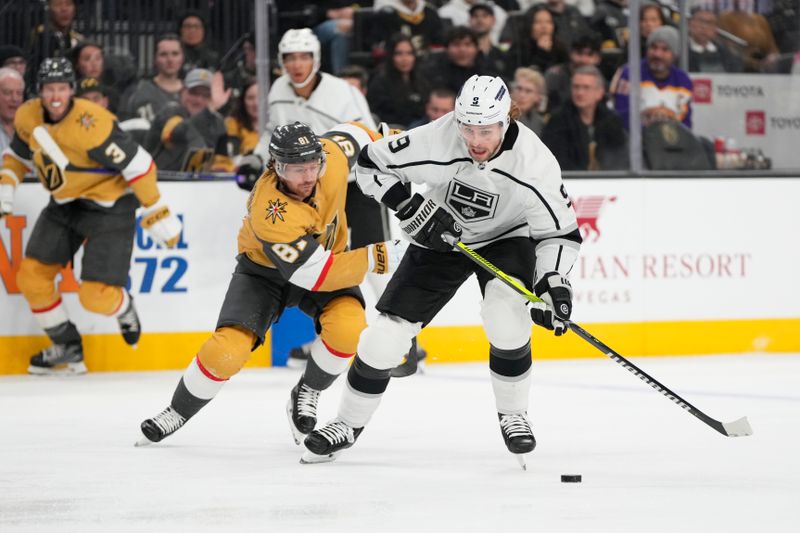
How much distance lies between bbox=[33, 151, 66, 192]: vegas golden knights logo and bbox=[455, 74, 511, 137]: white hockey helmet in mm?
2821

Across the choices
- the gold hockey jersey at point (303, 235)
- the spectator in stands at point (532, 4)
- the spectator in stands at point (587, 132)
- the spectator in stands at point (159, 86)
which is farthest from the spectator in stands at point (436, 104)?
the gold hockey jersey at point (303, 235)

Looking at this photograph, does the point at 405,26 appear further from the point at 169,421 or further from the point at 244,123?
the point at 169,421

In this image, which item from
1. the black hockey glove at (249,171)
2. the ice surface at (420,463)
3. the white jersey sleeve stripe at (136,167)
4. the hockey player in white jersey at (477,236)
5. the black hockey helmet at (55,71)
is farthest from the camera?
the black hockey glove at (249,171)

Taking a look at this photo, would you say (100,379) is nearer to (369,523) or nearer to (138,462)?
(138,462)

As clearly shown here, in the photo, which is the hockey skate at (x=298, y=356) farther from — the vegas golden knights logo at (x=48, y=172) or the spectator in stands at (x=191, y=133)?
the vegas golden knights logo at (x=48, y=172)

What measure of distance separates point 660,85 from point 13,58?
123 inches

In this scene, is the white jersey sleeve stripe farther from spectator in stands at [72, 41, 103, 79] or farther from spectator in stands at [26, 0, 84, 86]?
spectator in stands at [26, 0, 84, 86]

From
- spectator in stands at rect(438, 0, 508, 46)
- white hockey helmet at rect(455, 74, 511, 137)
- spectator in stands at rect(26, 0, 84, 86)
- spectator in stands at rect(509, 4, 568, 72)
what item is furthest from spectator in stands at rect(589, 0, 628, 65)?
white hockey helmet at rect(455, 74, 511, 137)

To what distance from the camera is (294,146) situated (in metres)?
3.87

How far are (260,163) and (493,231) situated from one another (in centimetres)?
242

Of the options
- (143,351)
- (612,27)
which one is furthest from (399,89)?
(143,351)

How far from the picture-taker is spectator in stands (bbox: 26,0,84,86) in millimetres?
6176

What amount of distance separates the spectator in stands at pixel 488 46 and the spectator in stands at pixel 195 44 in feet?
4.39

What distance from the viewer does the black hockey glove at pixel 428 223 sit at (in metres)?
3.74
